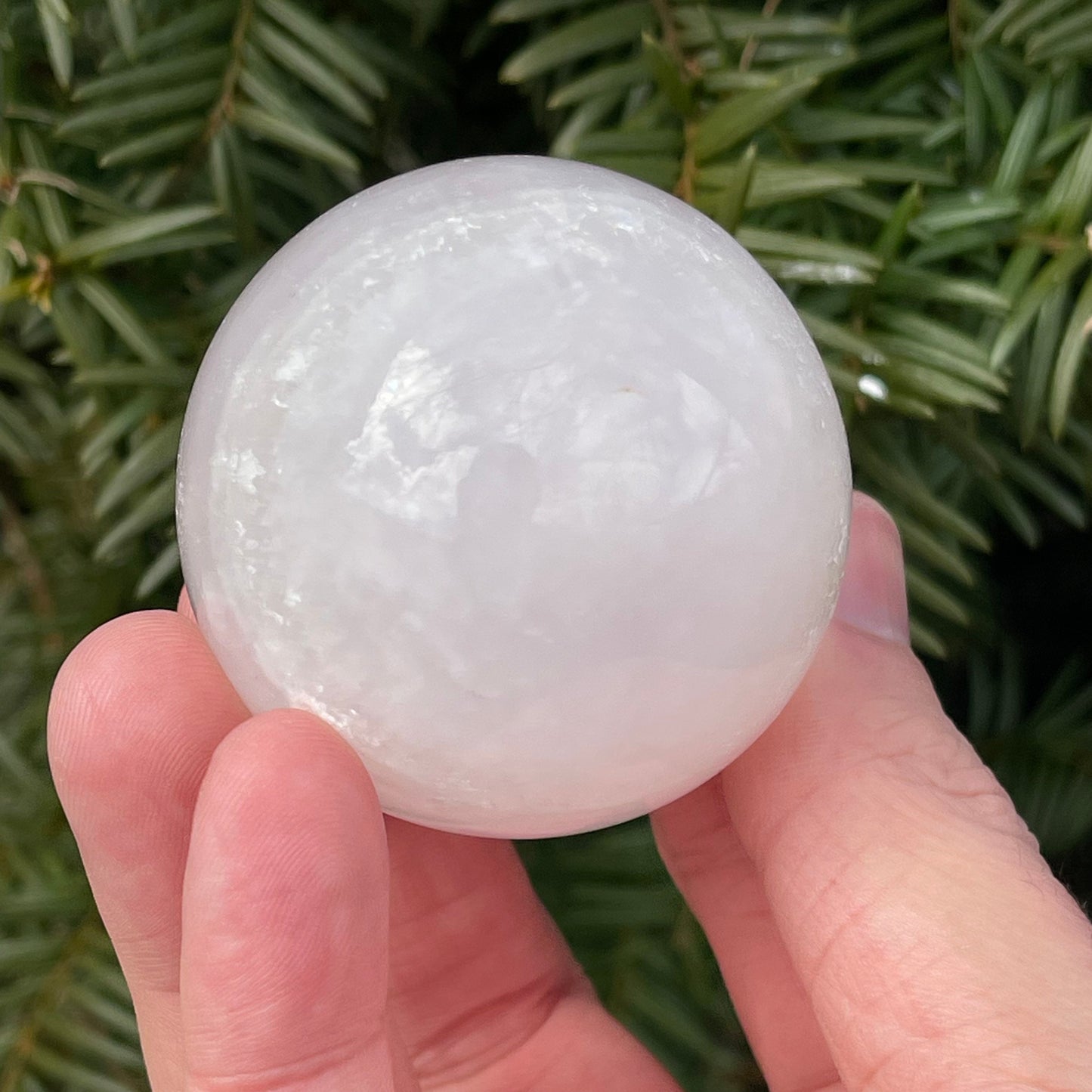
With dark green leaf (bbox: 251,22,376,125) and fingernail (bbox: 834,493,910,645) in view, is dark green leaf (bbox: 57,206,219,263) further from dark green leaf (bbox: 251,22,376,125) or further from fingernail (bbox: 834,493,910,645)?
fingernail (bbox: 834,493,910,645)

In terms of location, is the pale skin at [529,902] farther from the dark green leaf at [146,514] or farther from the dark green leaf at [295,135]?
the dark green leaf at [295,135]

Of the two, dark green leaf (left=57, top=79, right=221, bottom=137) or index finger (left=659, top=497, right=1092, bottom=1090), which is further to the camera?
dark green leaf (left=57, top=79, right=221, bottom=137)

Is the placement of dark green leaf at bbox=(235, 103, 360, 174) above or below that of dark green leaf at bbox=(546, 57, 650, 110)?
below

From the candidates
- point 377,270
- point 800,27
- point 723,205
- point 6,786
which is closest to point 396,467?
point 377,270

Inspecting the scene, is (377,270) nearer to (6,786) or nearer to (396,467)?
(396,467)

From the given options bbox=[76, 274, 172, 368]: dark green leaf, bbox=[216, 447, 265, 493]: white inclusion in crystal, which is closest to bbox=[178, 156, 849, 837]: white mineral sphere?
bbox=[216, 447, 265, 493]: white inclusion in crystal

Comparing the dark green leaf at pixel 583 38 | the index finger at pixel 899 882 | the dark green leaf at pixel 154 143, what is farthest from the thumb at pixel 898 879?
the dark green leaf at pixel 154 143

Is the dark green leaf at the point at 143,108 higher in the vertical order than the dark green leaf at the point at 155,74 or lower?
lower

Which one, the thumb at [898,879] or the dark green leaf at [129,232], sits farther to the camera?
the dark green leaf at [129,232]
